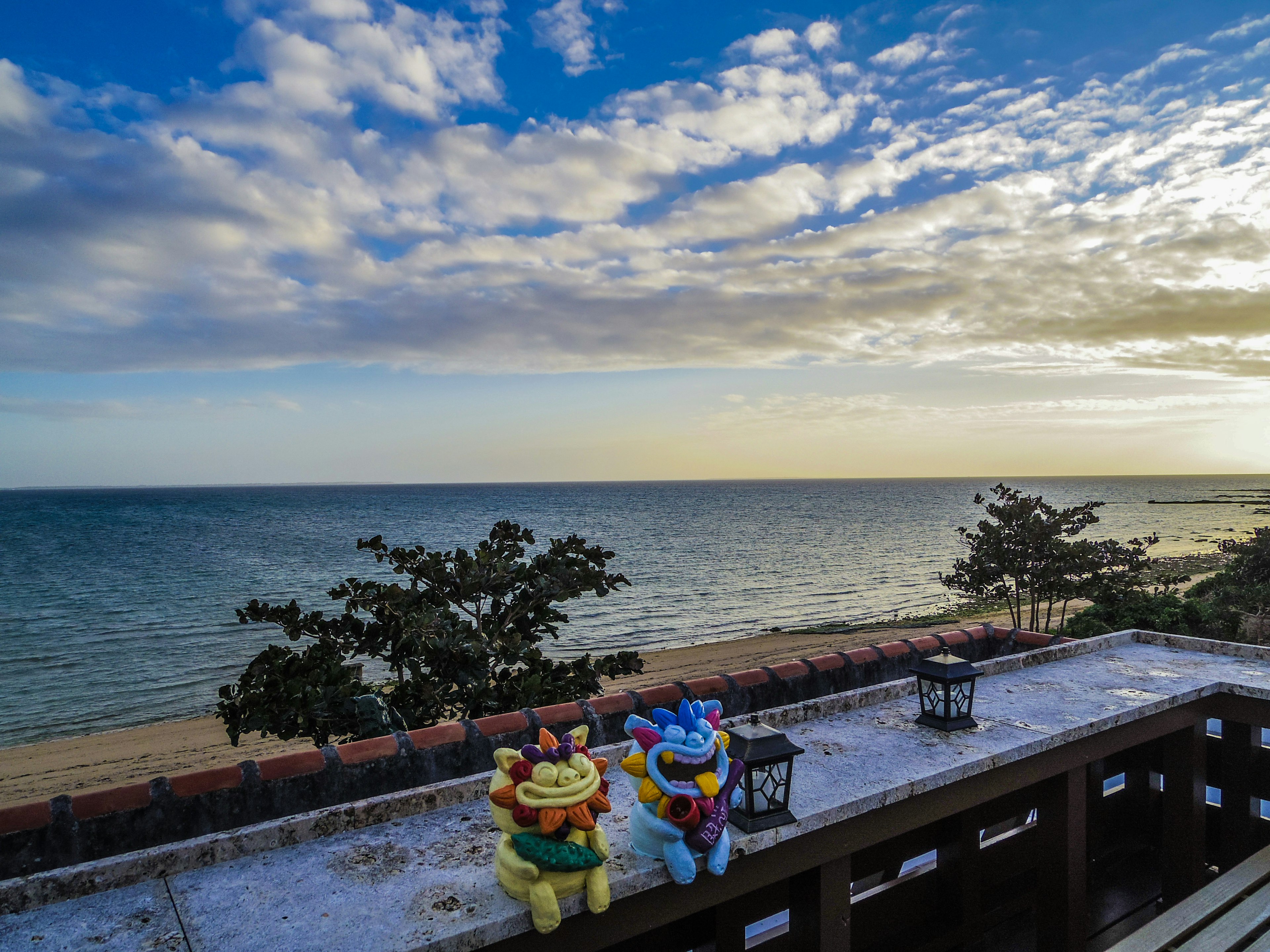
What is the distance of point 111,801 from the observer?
384 centimetres

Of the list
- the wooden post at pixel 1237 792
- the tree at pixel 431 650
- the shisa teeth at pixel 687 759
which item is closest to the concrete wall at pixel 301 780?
the tree at pixel 431 650

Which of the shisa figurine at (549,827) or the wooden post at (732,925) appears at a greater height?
the shisa figurine at (549,827)

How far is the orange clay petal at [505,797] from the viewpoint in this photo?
285 cm

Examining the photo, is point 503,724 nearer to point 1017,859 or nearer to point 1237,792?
point 1017,859

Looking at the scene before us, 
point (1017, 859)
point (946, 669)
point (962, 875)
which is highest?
point (946, 669)

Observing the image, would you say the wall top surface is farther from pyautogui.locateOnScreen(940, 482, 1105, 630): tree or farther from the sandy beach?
the sandy beach

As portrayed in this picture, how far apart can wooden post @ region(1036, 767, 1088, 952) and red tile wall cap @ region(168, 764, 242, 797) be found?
16.8 ft

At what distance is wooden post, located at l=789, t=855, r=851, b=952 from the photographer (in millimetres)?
3555

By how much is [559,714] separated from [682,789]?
7.82ft

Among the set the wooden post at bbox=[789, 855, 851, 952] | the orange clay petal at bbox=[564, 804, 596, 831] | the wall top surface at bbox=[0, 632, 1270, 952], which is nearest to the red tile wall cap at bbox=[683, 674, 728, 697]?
the wall top surface at bbox=[0, 632, 1270, 952]

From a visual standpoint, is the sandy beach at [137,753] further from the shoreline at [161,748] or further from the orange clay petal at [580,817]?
the orange clay petal at [580,817]

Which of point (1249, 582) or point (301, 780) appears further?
point (1249, 582)

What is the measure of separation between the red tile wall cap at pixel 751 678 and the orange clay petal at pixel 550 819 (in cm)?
327

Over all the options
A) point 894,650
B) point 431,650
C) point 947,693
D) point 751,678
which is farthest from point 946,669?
point 431,650
